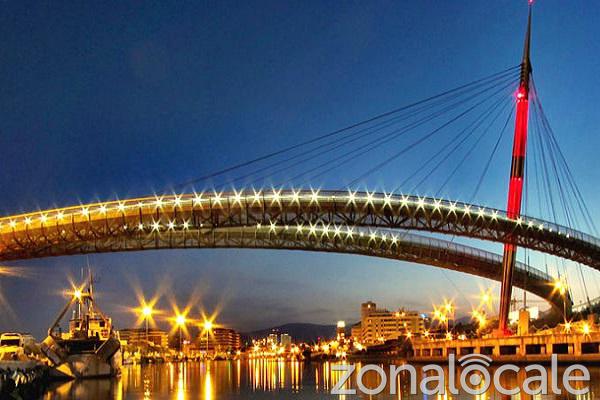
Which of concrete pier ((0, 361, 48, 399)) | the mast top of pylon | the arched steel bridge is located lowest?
concrete pier ((0, 361, 48, 399))

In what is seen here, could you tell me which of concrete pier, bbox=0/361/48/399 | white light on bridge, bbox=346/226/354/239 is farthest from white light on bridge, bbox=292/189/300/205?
concrete pier, bbox=0/361/48/399

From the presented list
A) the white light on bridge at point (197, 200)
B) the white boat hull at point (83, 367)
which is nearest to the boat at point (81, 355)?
the white boat hull at point (83, 367)

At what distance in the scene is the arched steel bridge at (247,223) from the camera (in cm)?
4906

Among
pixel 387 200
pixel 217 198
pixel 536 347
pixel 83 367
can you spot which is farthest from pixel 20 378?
pixel 536 347

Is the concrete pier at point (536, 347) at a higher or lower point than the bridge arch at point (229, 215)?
lower

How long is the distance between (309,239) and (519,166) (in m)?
20.7

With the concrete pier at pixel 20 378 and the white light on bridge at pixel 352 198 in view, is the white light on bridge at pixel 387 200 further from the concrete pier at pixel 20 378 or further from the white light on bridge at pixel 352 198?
the concrete pier at pixel 20 378

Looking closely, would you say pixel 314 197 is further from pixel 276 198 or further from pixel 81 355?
pixel 81 355

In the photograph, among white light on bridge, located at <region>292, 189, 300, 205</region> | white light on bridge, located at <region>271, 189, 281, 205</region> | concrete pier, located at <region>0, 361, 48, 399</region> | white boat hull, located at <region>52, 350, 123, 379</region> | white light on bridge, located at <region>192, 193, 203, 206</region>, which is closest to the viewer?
concrete pier, located at <region>0, 361, 48, 399</region>

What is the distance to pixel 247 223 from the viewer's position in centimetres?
4969

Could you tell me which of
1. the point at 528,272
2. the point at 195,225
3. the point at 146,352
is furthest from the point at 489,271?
the point at 146,352

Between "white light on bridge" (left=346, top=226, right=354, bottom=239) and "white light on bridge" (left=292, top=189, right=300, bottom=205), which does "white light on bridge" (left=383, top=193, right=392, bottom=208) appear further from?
"white light on bridge" (left=346, top=226, right=354, bottom=239)

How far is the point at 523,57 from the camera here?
57.5 metres

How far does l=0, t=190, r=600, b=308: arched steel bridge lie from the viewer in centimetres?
4906
